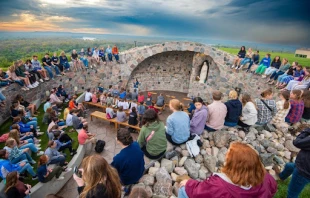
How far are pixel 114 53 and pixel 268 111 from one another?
11.3m

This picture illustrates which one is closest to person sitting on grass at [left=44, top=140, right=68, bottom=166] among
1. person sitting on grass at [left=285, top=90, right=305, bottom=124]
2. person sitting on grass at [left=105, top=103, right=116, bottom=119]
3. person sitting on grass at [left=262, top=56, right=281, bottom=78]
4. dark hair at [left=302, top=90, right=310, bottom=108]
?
person sitting on grass at [left=105, top=103, right=116, bottom=119]

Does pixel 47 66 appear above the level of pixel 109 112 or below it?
above

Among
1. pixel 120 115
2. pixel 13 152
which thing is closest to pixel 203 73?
pixel 120 115

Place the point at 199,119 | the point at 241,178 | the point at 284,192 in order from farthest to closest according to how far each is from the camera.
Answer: the point at 199,119
the point at 284,192
the point at 241,178

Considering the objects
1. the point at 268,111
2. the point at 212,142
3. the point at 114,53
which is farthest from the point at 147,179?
the point at 114,53

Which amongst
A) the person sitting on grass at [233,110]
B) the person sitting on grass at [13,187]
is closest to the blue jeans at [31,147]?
the person sitting on grass at [13,187]

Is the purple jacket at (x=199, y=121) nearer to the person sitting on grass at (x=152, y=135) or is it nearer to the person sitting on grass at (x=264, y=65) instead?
the person sitting on grass at (x=152, y=135)

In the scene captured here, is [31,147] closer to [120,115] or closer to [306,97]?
[120,115]

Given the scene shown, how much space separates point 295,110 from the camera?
4.89 m

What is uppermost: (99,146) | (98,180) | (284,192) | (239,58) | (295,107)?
(239,58)

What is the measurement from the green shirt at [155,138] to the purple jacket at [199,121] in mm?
1083

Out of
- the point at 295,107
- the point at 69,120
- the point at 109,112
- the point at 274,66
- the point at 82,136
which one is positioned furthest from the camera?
the point at 274,66

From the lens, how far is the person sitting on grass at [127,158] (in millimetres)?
2883

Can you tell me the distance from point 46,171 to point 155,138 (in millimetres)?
3175
